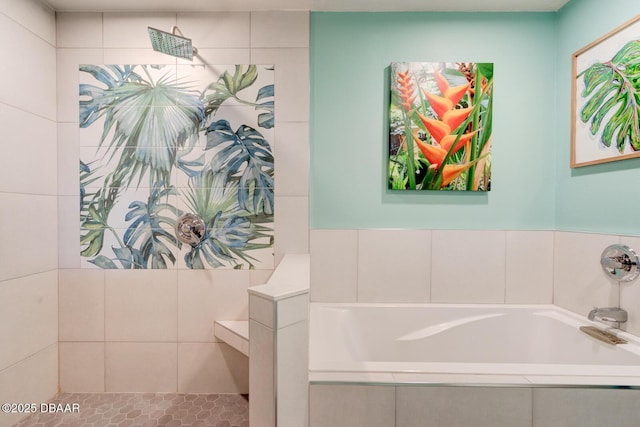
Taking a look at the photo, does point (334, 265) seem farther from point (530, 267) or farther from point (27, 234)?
point (27, 234)

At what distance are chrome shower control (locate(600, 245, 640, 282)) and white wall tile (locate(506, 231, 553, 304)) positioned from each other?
382mm

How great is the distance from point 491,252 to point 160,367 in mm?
2067

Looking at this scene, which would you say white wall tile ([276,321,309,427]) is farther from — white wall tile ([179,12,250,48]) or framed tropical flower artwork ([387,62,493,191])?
white wall tile ([179,12,250,48])

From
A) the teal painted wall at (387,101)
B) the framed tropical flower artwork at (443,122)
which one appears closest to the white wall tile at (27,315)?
the teal painted wall at (387,101)

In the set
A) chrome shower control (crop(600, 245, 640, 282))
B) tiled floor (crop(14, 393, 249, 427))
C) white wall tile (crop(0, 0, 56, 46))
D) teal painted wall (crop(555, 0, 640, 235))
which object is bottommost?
tiled floor (crop(14, 393, 249, 427))

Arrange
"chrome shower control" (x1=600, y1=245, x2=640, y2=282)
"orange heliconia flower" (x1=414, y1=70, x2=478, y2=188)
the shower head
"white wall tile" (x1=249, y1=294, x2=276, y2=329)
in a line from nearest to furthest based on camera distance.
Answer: "white wall tile" (x1=249, y1=294, x2=276, y2=329) < "chrome shower control" (x1=600, y1=245, x2=640, y2=282) < the shower head < "orange heliconia flower" (x1=414, y1=70, x2=478, y2=188)

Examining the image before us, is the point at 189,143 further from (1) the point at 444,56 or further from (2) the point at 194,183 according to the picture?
(1) the point at 444,56

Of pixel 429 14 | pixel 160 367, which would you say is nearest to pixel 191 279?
pixel 160 367

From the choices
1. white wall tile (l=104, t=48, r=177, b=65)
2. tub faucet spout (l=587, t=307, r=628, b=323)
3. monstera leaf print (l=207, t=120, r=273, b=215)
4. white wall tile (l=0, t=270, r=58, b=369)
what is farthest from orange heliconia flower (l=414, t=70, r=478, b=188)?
white wall tile (l=0, t=270, r=58, b=369)

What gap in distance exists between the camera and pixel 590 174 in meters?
1.49

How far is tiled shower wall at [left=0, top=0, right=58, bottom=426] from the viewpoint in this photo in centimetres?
139

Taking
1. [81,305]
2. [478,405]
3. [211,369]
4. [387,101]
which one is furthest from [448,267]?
[81,305]

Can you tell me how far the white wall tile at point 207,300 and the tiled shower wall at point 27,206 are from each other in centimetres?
72

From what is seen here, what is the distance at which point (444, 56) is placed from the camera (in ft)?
5.56
